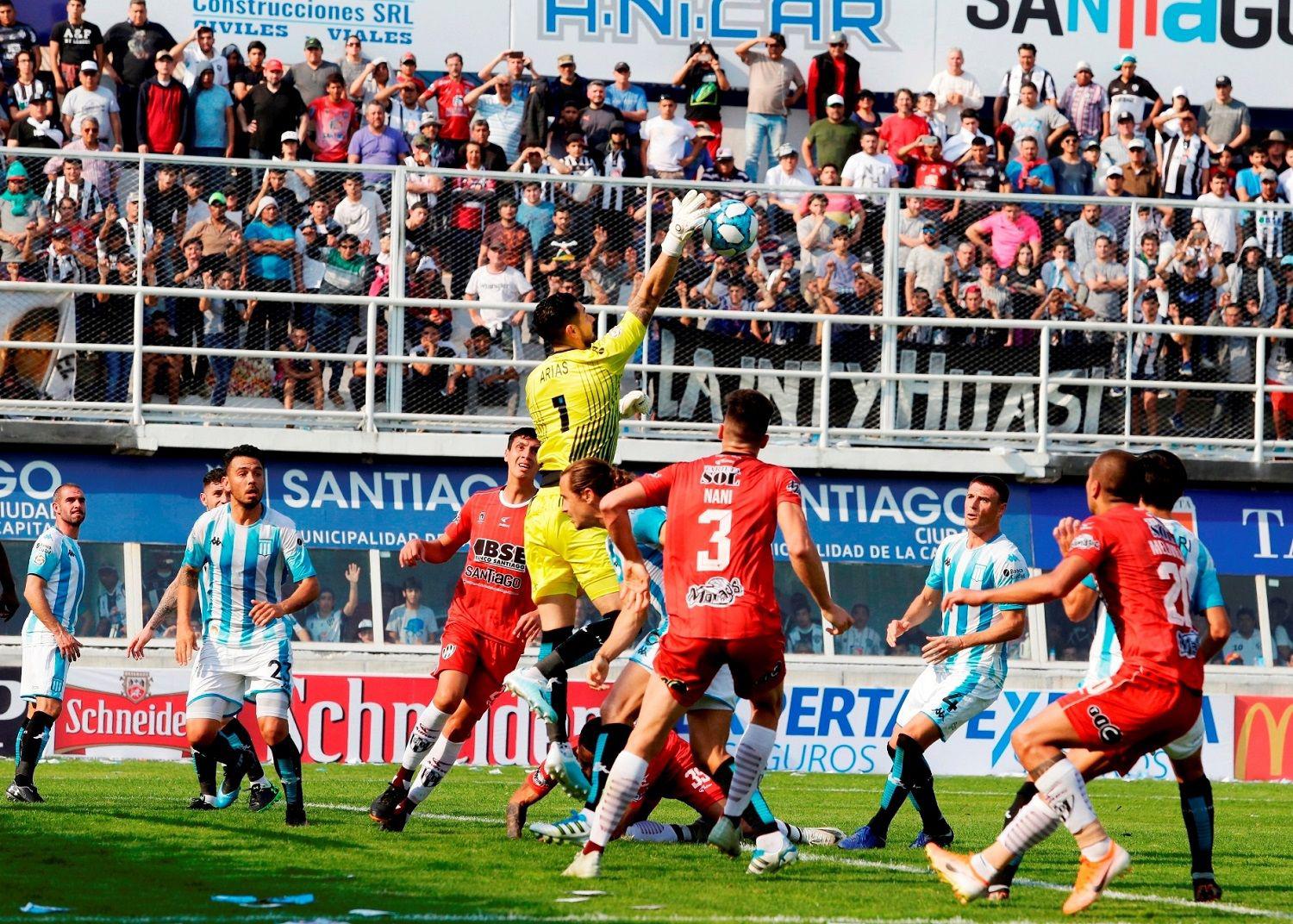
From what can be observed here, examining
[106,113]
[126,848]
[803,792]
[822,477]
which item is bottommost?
[803,792]

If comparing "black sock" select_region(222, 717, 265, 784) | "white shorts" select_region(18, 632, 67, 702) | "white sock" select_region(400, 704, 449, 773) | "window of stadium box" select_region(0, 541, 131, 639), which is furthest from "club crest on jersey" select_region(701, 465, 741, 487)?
"window of stadium box" select_region(0, 541, 131, 639)

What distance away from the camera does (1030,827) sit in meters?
7.70

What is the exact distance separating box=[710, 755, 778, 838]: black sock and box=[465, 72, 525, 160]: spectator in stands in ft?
41.9

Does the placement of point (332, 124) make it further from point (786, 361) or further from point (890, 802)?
point (890, 802)

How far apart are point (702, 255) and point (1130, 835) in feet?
29.8

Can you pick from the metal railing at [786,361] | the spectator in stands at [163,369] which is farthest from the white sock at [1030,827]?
the spectator in stands at [163,369]

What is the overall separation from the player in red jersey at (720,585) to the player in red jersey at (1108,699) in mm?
825

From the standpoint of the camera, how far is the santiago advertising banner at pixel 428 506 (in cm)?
1831

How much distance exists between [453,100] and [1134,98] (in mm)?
8100

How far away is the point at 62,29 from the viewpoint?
21.2 m

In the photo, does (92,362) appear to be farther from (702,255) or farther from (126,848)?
(126,848)

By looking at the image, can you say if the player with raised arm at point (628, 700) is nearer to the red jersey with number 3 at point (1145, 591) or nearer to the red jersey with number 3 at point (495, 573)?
the red jersey with number 3 at point (495, 573)

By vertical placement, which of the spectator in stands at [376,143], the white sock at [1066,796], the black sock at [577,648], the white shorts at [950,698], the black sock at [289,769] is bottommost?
the black sock at [289,769]

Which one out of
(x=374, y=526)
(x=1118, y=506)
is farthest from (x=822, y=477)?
(x=1118, y=506)
